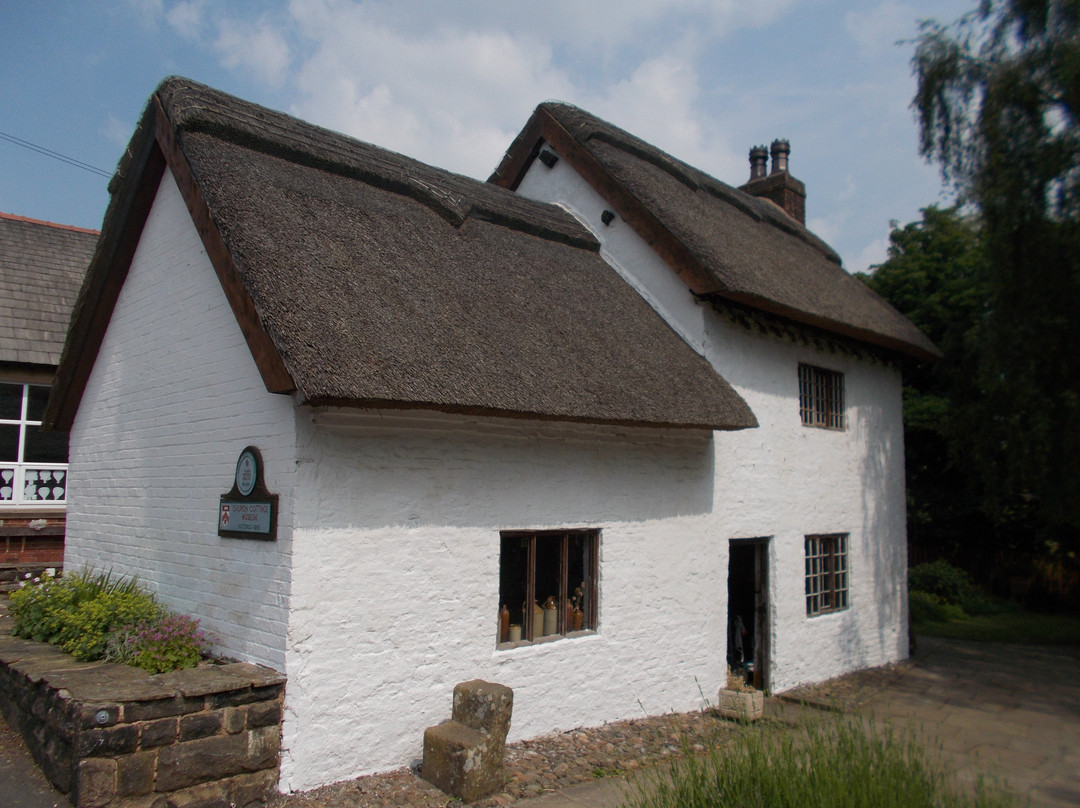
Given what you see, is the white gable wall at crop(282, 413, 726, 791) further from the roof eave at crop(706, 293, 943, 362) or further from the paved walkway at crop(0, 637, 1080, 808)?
the roof eave at crop(706, 293, 943, 362)

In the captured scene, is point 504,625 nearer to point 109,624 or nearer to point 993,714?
point 109,624

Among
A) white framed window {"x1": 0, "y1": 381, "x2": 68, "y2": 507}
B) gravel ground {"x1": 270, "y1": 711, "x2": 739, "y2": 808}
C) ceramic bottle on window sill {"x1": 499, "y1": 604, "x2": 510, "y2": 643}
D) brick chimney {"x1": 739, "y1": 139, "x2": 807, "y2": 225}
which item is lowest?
gravel ground {"x1": 270, "y1": 711, "x2": 739, "y2": 808}

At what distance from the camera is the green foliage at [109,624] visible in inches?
240

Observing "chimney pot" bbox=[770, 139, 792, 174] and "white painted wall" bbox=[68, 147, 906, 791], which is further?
"chimney pot" bbox=[770, 139, 792, 174]

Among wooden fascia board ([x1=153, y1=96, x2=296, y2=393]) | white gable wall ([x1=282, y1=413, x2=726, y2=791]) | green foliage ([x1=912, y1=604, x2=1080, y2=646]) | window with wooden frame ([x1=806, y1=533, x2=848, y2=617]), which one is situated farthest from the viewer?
green foliage ([x1=912, y1=604, x2=1080, y2=646])

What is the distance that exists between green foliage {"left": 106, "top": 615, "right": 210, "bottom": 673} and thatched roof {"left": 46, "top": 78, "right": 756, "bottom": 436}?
7.18ft

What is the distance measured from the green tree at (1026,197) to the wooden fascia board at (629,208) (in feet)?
17.8

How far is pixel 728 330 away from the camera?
32.6 feet

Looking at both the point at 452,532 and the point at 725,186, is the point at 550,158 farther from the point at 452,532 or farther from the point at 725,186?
the point at 452,532

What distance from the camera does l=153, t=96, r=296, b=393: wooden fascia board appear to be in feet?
18.7

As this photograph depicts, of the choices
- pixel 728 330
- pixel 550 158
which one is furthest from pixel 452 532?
pixel 550 158

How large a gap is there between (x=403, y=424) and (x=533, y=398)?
1109mm

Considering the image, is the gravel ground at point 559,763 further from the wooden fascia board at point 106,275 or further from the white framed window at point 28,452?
the white framed window at point 28,452

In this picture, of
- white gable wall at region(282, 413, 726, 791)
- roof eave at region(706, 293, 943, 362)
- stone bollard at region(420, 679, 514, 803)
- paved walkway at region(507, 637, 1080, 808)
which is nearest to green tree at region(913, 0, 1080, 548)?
roof eave at region(706, 293, 943, 362)
